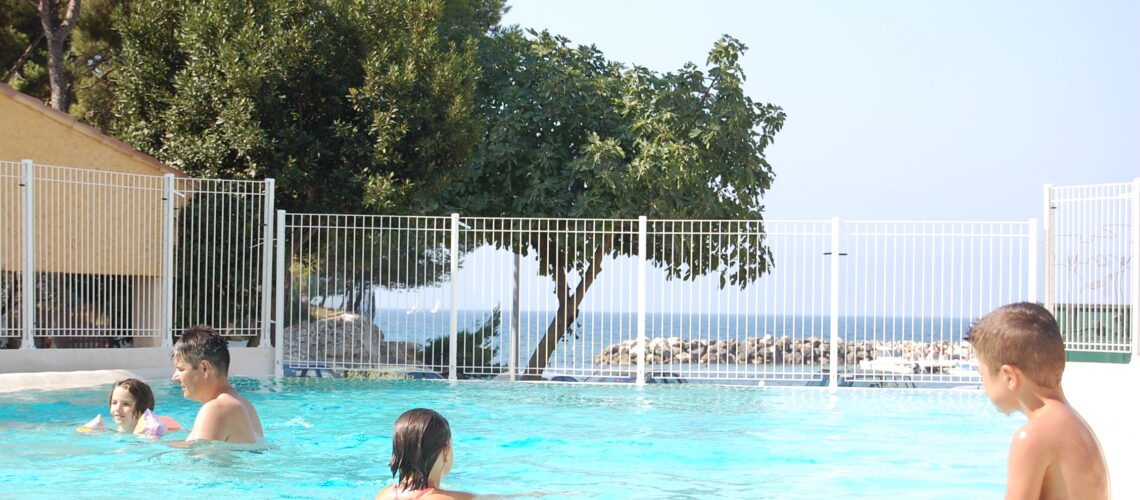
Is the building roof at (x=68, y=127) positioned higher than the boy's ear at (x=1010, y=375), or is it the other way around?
the building roof at (x=68, y=127)

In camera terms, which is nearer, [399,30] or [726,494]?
[726,494]

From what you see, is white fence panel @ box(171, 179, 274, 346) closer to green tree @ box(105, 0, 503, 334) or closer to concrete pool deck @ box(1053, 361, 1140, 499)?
green tree @ box(105, 0, 503, 334)

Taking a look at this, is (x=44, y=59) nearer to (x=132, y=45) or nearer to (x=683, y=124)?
(x=132, y=45)

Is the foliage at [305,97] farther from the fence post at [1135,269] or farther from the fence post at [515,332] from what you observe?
the fence post at [1135,269]

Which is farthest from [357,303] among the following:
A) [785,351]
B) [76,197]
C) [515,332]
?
[785,351]

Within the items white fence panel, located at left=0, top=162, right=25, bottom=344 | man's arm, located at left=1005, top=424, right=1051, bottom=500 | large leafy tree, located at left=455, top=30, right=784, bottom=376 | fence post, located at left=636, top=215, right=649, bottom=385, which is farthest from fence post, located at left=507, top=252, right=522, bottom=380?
man's arm, located at left=1005, top=424, right=1051, bottom=500

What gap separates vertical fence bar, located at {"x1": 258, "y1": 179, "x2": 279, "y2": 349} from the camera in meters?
14.2

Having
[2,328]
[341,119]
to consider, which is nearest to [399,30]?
[341,119]

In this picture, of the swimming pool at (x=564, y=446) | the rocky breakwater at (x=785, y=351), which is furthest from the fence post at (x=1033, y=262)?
the swimming pool at (x=564, y=446)

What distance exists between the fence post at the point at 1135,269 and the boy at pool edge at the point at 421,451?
9.55 m

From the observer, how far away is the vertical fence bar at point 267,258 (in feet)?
46.8

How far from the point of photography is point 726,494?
22.2 ft

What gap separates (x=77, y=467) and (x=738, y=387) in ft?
28.5

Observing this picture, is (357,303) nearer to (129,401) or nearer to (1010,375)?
(129,401)
